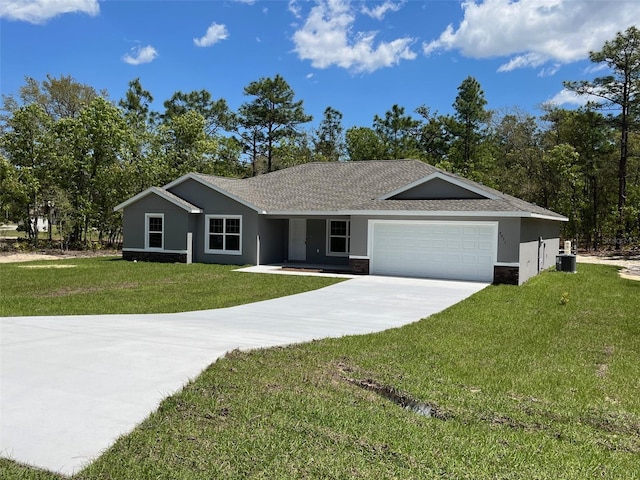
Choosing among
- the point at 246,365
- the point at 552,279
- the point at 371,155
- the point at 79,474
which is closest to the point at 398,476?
the point at 79,474

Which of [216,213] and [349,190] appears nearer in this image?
[216,213]

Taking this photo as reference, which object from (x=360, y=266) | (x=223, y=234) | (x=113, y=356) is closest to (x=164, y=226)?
(x=223, y=234)

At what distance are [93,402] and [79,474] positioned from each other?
1.32 m

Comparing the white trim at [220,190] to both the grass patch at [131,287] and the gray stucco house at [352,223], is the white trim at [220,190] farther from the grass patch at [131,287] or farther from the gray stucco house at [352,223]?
the grass patch at [131,287]

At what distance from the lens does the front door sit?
840 inches

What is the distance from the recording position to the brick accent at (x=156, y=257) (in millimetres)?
20391

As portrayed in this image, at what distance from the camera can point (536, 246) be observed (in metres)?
18.4

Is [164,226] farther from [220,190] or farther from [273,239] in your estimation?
[273,239]

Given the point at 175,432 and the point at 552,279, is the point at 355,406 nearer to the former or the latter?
the point at 175,432

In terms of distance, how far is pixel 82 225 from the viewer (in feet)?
92.8

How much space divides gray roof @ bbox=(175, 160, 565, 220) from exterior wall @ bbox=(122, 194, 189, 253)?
1840 millimetres

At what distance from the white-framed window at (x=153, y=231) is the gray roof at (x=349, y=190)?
108 inches

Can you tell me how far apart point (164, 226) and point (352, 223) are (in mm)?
8439

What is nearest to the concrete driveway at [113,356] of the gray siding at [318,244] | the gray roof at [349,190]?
the gray roof at [349,190]
